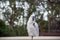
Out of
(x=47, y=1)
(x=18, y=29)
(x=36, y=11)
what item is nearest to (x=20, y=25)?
(x=18, y=29)

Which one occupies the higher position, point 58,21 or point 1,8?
point 1,8

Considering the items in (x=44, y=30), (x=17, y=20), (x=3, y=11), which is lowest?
(x=44, y=30)

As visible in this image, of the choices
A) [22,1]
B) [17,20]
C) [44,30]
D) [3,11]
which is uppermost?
[22,1]

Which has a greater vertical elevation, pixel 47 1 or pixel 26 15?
pixel 47 1

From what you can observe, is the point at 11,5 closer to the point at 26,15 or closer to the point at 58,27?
the point at 26,15

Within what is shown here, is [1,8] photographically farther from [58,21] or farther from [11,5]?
[58,21]

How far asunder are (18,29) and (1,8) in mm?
1526

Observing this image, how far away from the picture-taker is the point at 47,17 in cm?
823

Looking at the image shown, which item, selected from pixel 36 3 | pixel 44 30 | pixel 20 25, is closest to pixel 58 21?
pixel 44 30

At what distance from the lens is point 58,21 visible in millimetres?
8141

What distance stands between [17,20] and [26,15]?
0.56 metres

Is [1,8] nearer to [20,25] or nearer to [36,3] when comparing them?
[20,25]

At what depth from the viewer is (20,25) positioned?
8055 mm

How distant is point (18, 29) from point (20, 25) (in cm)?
24
